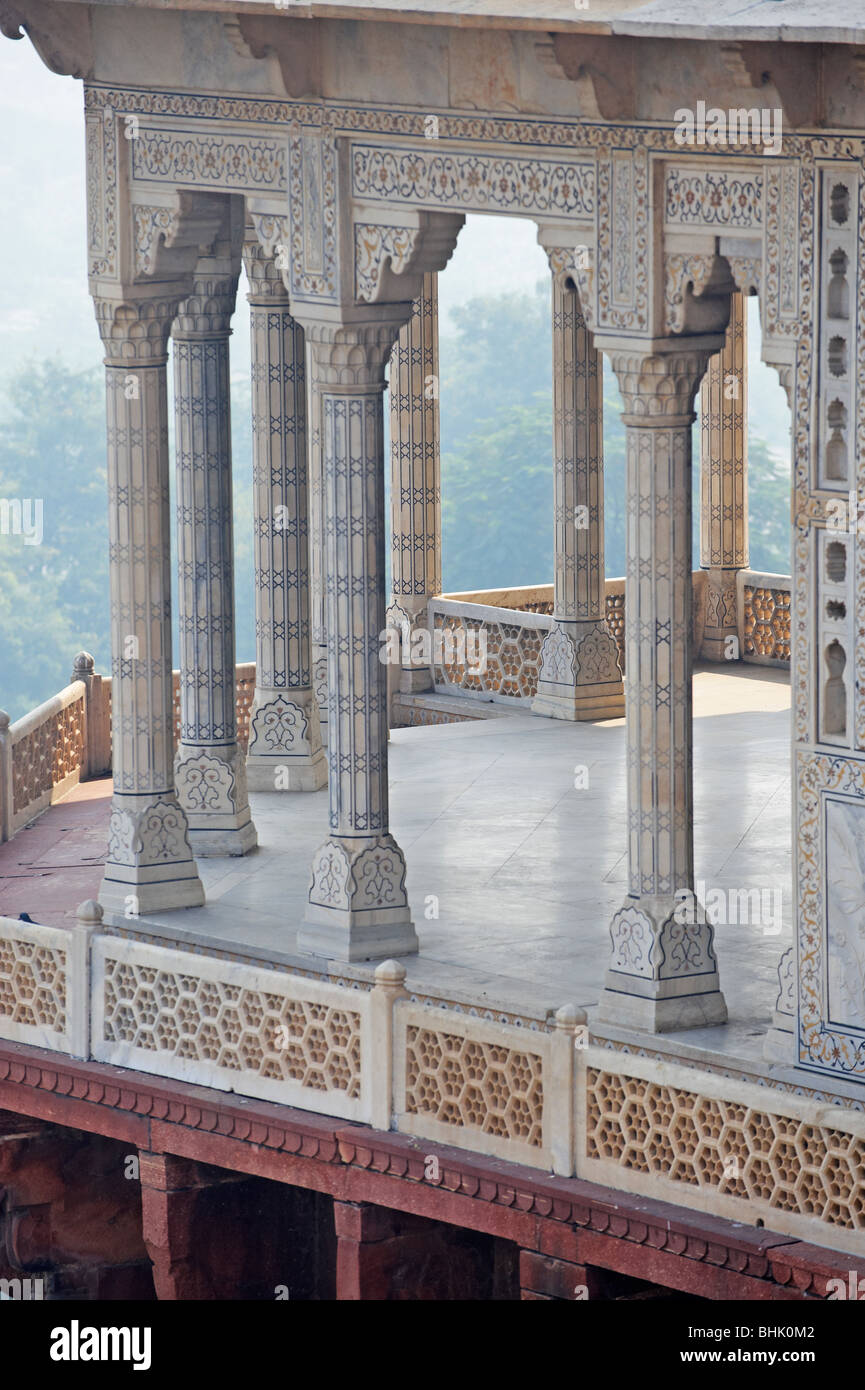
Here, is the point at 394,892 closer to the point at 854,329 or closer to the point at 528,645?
the point at 854,329

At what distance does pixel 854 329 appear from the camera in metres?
10.2

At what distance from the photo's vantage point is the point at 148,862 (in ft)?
44.9

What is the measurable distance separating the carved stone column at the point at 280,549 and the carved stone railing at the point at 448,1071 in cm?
295

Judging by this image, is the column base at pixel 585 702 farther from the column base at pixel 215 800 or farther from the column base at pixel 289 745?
the column base at pixel 215 800

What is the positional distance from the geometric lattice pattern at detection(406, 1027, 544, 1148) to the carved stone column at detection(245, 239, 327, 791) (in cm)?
499

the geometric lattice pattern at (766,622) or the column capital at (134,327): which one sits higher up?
the column capital at (134,327)

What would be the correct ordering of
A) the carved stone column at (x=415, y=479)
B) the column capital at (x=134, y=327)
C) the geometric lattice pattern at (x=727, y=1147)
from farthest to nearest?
the carved stone column at (x=415, y=479) → the column capital at (x=134, y=327) → the geometric lattice pattern at (x=727, y=1147)

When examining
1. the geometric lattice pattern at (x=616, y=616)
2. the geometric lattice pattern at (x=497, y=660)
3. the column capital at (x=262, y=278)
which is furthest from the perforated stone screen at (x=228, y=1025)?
the geometric lattice pattern at (x=616, y=616)

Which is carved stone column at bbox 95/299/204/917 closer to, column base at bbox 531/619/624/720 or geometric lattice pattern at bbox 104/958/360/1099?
geometric lattice pattern at bbox 104/958/360/1099

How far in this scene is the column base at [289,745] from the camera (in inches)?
635

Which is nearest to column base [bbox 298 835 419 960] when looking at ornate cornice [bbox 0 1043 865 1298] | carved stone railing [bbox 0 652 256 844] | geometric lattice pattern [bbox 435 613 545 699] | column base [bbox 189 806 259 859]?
ornate cornice [bbox 0 1043 865 1298]

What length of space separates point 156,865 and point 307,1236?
1944mm

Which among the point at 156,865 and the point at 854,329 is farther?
the point at 156,865
